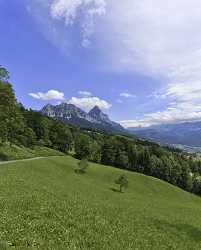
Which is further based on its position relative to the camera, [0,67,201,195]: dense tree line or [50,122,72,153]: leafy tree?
[50,122,72,153]: leafy tree

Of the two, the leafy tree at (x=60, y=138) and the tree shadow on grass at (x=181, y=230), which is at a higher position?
the leafy tree at (x=60, y=138)

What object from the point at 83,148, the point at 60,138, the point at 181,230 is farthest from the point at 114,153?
the point at 181,230

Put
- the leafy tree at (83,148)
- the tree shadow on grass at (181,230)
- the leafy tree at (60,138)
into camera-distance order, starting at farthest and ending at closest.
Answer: the leafy tree at (60,138) → the leafy tree at (83,148) → the tree shadow on grass at (181,230)

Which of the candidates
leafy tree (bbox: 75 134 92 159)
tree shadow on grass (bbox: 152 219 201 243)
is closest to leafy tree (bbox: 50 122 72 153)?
leafy tree (bbox: 75 134 92 159)

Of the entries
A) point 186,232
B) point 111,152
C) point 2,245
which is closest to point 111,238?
point 2,245

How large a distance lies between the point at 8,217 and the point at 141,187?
8161 cm

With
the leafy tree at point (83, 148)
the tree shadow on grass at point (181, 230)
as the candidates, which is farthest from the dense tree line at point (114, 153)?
the tree shadow on grass at point (181, 230)

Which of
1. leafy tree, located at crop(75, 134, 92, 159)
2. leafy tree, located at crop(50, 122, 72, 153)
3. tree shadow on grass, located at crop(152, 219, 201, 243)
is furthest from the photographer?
leafy tree, located at crop(50, 122, 72, 153)

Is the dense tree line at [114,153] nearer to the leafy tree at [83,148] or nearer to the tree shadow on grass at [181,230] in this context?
the leafy tree at [83,148]

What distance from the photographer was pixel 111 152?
167 metres

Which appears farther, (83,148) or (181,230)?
(83,148)

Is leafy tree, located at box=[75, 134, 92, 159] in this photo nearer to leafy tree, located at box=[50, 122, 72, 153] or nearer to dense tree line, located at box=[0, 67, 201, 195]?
dense tree line, located at box=[0, 67, 201, 195]

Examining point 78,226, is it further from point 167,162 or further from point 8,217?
point 167,162

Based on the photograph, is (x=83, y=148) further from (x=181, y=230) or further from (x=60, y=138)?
(x=181, y=230)
